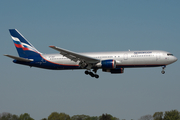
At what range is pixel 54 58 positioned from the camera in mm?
61031

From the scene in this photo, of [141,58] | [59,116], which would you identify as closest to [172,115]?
[59,116]

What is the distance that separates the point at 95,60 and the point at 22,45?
1760 centimetres

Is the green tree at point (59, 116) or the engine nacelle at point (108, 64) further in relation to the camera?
the green tree at point (59, 116)

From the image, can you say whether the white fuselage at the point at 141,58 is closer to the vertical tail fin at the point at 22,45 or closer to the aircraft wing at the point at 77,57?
the aircraft wing at the point at 77,57

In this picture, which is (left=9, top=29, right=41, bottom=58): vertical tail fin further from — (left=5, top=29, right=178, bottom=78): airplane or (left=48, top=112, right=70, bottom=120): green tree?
(left=48, top=112, right=70, bottom=120): green tree

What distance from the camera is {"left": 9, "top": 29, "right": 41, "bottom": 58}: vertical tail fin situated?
6419 cm

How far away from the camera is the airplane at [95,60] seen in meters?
56.3

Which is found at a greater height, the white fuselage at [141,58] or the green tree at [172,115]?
the white fuselage at [141,58]

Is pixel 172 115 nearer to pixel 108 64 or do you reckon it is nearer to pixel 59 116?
pixel 59 116

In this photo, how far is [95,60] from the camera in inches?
2256

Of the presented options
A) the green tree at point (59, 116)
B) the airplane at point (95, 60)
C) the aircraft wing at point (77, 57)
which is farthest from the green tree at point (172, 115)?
the aircraft wing at point (77, 57)

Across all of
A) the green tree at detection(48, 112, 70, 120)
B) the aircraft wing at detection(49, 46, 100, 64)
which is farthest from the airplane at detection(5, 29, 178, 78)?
the green tree at detection(48, 112, 70, 120)

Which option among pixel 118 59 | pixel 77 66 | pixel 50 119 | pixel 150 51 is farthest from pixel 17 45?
pixel 50 119

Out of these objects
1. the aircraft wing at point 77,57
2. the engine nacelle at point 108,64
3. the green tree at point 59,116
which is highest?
the aircraft wing at point 77,57
